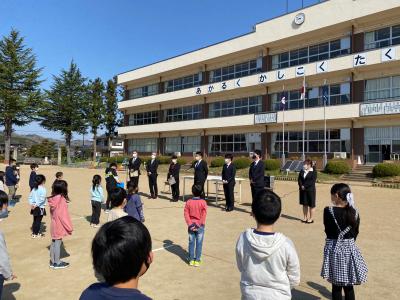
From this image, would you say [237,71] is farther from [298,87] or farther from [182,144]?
[182,144]

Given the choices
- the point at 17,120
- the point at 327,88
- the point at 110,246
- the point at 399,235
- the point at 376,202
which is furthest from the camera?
the point at 17,120

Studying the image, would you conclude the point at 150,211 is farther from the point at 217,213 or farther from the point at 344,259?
the point at 344,259

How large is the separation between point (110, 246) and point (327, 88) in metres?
31.2

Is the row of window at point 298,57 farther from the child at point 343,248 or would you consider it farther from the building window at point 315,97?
the child at point 343,248

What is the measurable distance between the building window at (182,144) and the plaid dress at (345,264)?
1494 inches

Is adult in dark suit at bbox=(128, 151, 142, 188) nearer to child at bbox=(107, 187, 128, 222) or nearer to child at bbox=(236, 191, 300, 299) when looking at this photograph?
child at bbox=(107, 187, 128, 222)

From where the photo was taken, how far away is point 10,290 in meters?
5.36

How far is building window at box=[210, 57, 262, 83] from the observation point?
1427 inches

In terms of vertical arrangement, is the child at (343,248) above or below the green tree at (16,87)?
below

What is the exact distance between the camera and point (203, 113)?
137 ft

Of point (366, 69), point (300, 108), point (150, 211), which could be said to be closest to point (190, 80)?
point (300, 108)

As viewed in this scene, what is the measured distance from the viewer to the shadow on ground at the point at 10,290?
16.7ft

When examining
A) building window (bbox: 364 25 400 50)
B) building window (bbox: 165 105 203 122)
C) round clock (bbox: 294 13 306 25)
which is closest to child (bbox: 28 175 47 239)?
building window (bbox: 364 25 400 50)

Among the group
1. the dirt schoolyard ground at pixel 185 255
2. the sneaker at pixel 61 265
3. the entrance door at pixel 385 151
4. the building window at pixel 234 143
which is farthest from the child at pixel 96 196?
the building window at pixel 234 143
